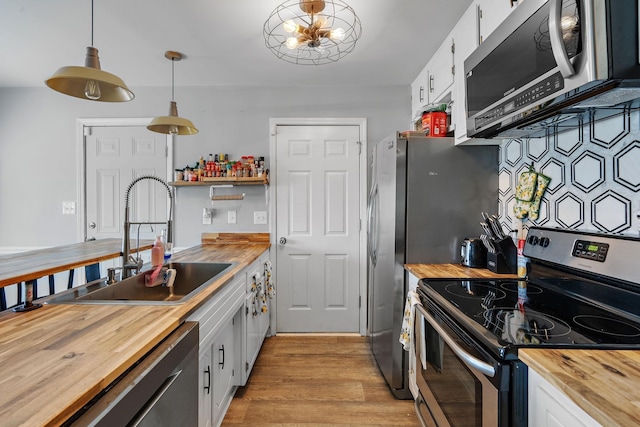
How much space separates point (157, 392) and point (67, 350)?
236 millimetres

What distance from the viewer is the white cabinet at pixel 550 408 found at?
2.13 ft

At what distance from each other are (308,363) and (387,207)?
132cm

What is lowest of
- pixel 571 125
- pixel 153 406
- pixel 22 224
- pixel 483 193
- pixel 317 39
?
pixel 153 406

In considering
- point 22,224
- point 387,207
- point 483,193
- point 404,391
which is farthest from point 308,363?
point 22,224

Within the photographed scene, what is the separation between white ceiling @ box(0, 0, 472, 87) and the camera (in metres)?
1.80

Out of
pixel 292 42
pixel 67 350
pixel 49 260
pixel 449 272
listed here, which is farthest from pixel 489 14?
pixel 49 260

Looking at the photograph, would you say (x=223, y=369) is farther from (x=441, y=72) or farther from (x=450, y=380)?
(x=441, y=72)

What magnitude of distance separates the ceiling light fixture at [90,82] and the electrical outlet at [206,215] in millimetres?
1453

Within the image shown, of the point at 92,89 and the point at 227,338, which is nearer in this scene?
the point at 92,89

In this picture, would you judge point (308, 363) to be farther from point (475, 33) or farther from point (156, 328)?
point (475, 33)

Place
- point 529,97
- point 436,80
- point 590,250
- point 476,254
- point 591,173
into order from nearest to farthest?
point 529,97 → point 590,250 → point 591,173 → point 476,254 → point 436,80

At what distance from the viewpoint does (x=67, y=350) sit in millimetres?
763

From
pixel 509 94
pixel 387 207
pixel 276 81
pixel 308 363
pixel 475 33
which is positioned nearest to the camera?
pixel 509 94

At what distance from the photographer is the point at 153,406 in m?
0.81
